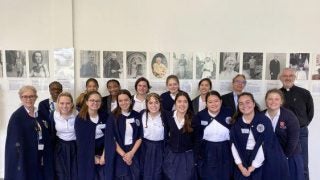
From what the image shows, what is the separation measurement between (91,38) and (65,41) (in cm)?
39

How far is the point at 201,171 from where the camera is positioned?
9.70 feet

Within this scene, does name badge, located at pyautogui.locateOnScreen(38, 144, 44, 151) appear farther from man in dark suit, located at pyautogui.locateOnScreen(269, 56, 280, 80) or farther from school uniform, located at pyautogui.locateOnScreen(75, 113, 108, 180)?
man in dark suit, located at pyautogui.locateOnScreen(269, 56, 280, 80)

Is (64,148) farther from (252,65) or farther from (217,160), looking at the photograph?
(252,65)

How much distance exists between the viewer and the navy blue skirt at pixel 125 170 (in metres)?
3.00

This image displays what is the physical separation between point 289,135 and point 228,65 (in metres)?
1.61

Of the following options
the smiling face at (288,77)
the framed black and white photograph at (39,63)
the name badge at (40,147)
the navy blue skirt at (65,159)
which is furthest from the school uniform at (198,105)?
the framed black and white photograph at (39,63)

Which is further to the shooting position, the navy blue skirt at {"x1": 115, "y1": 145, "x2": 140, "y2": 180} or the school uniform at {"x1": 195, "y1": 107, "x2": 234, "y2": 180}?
the navy blue skirt at {"x1": 115, "y1": 145, "x2": 140, "y2": 180}

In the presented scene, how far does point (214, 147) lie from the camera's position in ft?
9.48

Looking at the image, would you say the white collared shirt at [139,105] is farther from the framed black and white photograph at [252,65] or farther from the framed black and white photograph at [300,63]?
the framed black and white photograph at [300,63]

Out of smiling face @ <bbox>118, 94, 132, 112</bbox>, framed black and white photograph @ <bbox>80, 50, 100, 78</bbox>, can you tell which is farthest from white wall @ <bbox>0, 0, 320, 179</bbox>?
smiling face @ <bbox>118, 94, 132, 112</bbox>

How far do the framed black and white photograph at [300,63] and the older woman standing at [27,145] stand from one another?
353 centimetres

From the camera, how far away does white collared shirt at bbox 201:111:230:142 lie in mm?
2914

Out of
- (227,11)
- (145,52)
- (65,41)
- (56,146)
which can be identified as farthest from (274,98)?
(65,41)

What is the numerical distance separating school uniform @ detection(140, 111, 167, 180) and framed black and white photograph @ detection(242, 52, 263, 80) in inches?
71.0
